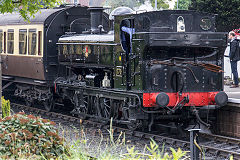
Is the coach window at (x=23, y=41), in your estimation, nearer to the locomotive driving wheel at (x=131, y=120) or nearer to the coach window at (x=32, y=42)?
the coach window at (x=32, y=42)

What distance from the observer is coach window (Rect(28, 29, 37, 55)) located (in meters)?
17.1

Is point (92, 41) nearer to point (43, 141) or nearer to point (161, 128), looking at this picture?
point (161, 128)

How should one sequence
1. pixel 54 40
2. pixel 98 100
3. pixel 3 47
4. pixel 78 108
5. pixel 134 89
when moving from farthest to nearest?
1. pixel 3 47
2. pixel 54 40
3. pixel 78 108
4. pixel 98 100
5. pixel 134 89

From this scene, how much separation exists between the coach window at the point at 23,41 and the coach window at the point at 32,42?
0.38 m

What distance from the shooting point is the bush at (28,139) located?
8.05 m

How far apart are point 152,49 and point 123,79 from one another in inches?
54.9

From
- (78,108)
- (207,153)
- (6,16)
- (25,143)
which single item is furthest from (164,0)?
(25,143)

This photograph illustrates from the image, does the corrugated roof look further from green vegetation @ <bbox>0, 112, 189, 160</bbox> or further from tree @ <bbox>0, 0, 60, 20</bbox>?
green vegetation @ <bbox>0, 112, 189, 160</bbox>

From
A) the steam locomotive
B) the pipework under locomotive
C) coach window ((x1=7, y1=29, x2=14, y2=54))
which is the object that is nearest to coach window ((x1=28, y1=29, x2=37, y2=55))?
coach window ((x1=7, y1=29, x2=14, y2=54))

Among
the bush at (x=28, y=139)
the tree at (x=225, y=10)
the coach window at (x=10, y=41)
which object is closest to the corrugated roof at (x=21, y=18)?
the coach window at (x=10, y=41)

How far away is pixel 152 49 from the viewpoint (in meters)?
11.8

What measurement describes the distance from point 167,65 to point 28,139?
185 inches

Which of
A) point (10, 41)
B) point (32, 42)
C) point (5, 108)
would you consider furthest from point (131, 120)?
point (10, 41)

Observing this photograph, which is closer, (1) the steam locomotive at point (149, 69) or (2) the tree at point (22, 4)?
(1) the steam locomotive at point (149, 69)
